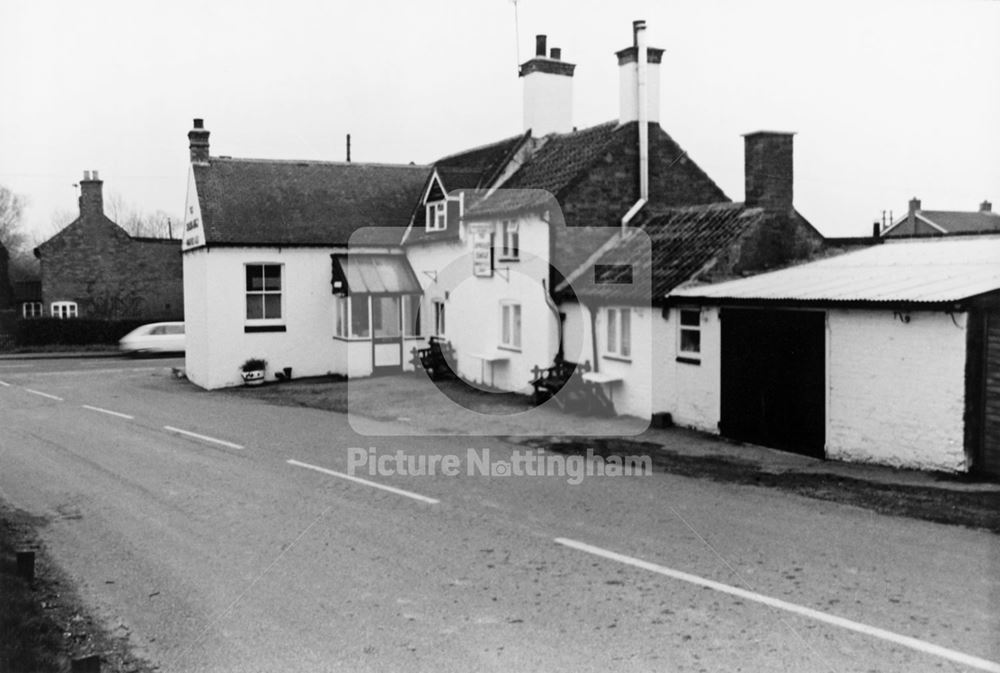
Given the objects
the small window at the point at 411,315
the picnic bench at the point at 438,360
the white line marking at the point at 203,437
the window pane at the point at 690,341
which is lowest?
the white line marking at the point at 203,437

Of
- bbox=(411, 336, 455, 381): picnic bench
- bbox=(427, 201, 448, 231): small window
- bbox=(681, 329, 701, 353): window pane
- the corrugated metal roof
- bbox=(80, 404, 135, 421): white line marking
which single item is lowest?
bbox=(80, 404, 135, 421): white line marking

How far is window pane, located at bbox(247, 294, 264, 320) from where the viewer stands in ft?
94.5

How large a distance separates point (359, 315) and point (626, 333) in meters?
11.3

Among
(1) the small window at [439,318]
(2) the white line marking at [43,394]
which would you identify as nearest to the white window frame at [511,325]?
(1) the small window at [439,318]

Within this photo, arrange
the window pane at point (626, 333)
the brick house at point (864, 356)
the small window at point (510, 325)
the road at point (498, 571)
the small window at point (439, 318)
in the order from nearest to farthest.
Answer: the road at point (498, 571) → the brick house at point (864, 356) → the window pane at point (626, 333) → the small window at point (510, 325) → the small window at point (439, 318)

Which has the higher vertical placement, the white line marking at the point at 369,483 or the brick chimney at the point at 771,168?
the brick chimney at the point at 771,168

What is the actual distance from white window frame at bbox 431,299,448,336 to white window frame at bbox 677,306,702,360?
35.1 ft

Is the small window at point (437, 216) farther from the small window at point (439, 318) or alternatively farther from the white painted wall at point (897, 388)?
the white painted wall at point (897, 388)

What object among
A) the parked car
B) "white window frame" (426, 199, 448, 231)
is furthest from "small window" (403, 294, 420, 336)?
the parked car

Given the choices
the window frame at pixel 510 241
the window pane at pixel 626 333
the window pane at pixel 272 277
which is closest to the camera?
the window pane at pixel 626 333

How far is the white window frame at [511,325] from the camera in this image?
2341cm

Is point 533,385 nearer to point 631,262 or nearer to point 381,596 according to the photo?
point 631,262

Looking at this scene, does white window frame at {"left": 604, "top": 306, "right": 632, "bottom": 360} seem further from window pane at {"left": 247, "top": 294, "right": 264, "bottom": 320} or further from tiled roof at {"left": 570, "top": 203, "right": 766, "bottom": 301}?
window pane at {"left": 247, "top": 294, "right": 264, "bottom": 320}

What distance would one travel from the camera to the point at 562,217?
71.3 ft
